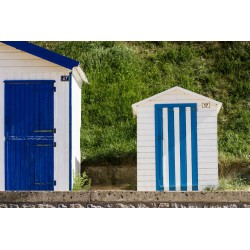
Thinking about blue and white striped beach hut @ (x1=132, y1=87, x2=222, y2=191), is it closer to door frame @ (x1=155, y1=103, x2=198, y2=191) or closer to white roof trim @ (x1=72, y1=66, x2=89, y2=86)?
door frame @ (x1=155, y1=103, x2=198, y2=191)

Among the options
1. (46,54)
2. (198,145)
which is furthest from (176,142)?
(46,54)

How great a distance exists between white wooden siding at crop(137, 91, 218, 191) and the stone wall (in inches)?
93.2

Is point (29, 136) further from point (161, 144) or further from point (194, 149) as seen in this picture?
point (194, 149)

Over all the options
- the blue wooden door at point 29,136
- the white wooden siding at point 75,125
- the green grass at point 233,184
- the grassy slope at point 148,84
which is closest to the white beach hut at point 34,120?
the blue wooden door at point 29,136

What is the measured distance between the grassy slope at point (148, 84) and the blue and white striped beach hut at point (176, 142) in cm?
362

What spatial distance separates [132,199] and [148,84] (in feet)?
29.6

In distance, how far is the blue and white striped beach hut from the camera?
48.2ft

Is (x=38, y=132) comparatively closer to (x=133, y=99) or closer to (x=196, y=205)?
(x=196, y=205)

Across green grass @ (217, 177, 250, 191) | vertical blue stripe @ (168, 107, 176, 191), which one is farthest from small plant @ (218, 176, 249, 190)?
vertical blue stripe @ (168, 107, 176, 191)

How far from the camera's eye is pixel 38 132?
14.8 meters

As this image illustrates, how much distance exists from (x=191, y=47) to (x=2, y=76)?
9143 millimetres

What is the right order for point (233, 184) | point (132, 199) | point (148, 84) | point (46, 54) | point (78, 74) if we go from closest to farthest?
1. point (132, 199)
2. point (46, 54)
3. point (78, 74)
4. point (233, 184)
5. point (148, 84)

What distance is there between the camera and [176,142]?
14734 millimetres

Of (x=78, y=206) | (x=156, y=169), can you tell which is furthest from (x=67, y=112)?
(x=78, y=206)
